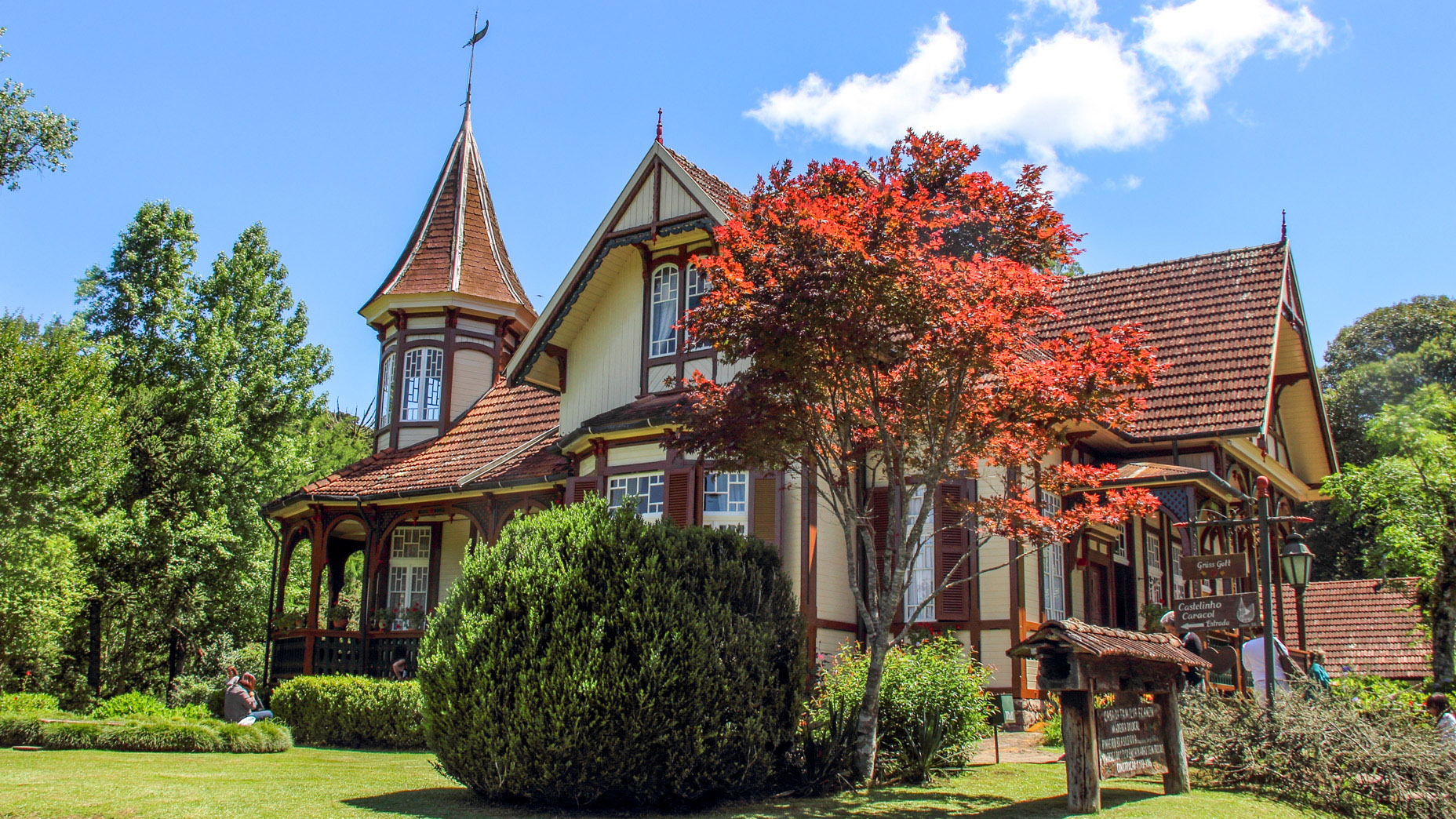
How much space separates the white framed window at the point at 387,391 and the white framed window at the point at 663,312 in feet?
30.1

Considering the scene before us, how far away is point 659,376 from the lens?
62.1 feet

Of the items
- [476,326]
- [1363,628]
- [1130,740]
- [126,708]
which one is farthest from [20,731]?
[1363,628]

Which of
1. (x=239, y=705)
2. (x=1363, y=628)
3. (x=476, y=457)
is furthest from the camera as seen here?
(x=1363, y=628)

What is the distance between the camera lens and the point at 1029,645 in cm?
1006

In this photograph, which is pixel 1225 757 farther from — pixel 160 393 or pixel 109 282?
pixel 109 282

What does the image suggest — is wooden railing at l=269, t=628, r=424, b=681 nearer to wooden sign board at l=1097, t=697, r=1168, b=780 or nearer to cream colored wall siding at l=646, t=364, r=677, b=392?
cream colored wall siding at l=646, t=364, r=677, b=392

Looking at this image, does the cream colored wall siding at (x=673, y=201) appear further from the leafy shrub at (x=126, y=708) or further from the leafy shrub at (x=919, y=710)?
the leafy shrub at (x=126, y=708)

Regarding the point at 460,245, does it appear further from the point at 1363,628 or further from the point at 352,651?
the point at 1363,628

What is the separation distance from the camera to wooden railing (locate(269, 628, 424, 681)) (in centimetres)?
2083

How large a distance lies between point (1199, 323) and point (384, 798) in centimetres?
1733

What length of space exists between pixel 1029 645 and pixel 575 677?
3.98 meters

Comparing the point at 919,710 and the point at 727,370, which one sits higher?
Answer: the point at 727,370

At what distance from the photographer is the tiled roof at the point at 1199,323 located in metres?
19.5

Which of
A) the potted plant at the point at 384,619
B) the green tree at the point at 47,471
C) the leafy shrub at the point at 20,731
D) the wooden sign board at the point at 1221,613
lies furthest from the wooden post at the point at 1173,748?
the green tree at the point at 47,471
